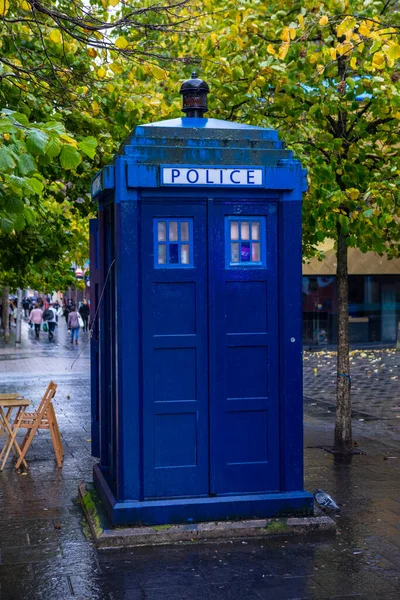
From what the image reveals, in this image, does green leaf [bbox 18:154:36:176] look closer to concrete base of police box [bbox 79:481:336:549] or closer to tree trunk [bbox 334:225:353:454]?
concrete base of police box [bbox 79:481:336:549]

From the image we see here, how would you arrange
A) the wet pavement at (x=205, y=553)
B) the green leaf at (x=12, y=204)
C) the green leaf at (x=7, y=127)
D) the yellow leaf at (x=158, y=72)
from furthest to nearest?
the yellow leaf at (x=158, y=72) → the green leaf at (x=12, y=204) → the wet pavement at (x=205, y=553) → the green leaf at (x=7, y=127)

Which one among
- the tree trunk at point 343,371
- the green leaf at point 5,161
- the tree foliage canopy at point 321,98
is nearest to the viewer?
the green leaf at point 5,161

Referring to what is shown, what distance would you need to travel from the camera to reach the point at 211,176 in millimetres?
6094

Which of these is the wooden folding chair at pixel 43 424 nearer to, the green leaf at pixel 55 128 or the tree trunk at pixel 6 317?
the green leaf at pixel 55 128

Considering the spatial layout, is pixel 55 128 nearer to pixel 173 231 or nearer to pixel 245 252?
pixel 173 231

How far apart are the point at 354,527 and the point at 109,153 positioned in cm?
580

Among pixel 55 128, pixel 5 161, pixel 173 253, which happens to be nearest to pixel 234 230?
pixel 173 253

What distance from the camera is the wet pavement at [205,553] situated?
502 centimetres

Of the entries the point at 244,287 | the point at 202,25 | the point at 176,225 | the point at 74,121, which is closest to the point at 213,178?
the point at 176,225

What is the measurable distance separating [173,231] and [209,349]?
0.95 metres

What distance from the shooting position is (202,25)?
10.8 m

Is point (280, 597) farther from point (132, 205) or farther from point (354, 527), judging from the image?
point (132, 205)

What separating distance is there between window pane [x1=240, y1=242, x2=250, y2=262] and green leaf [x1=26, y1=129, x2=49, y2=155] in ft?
6.51

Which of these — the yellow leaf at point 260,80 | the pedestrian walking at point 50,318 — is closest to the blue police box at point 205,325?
the yellow leaf at point 260,80
